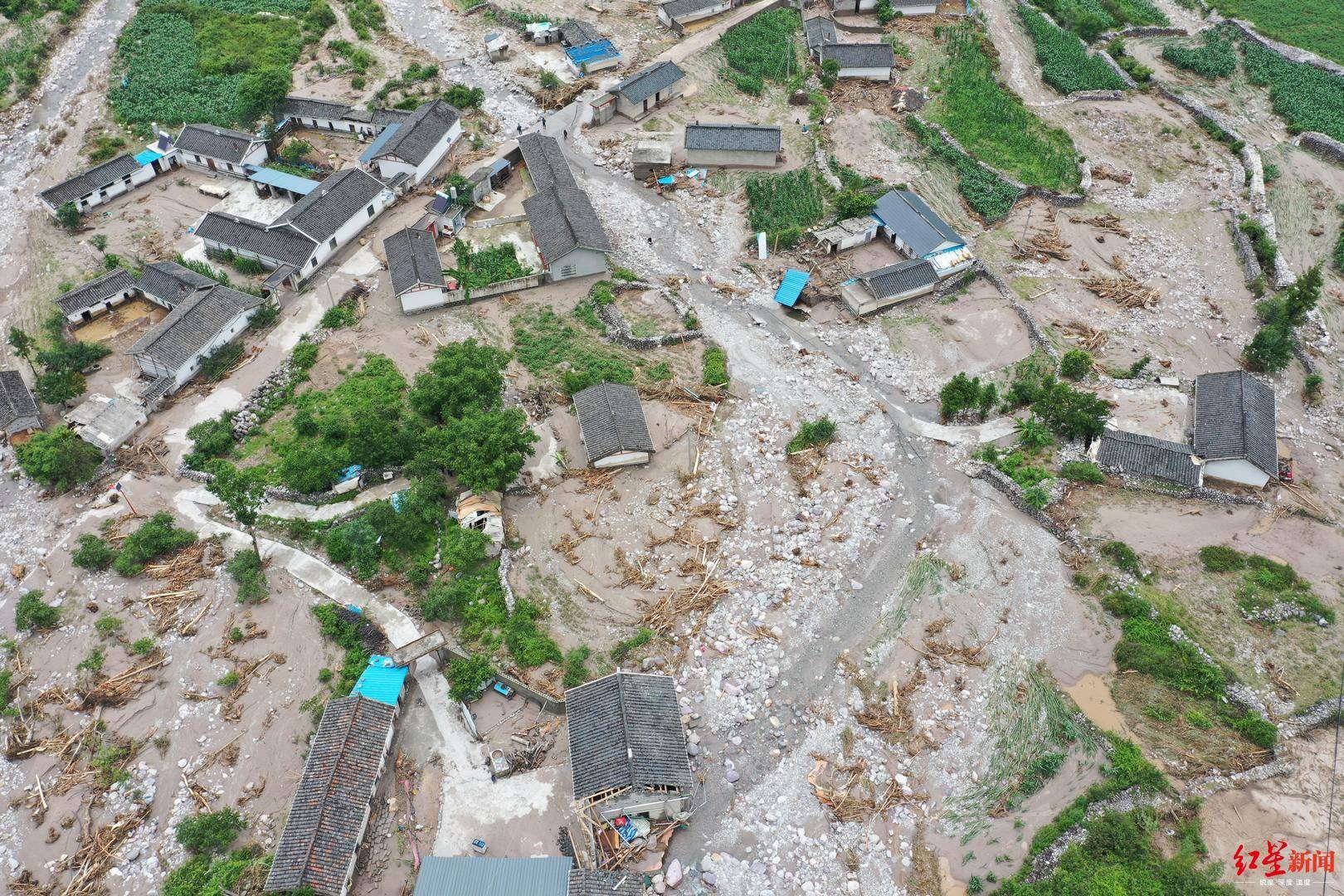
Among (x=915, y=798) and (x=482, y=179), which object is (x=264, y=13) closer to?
(x=482, y=179)

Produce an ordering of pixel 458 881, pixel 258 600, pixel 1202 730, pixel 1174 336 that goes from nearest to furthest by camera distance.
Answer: pixel 458 881
pixel 1202 730
pixel 258 600
pixel 1174 336

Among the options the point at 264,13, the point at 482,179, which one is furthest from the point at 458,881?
the point at 264,13

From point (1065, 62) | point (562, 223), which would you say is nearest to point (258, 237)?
point (562, 223)

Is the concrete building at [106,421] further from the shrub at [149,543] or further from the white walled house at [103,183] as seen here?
the white walled house at [103,183]

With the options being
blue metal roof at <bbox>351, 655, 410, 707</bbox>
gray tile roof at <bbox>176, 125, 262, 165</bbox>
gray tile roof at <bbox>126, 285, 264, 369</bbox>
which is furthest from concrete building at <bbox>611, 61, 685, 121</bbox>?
blue metal roof at <bbox>351, 655, 410, 707</bbox>

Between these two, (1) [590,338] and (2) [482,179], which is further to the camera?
(2) [482,179]

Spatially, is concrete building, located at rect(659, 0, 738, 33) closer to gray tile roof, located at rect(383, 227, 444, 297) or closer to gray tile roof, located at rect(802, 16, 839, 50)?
gray tile roof, located at rect(802, 16, 839, 50)

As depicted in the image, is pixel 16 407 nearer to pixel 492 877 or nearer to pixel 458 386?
pixel 458 386
